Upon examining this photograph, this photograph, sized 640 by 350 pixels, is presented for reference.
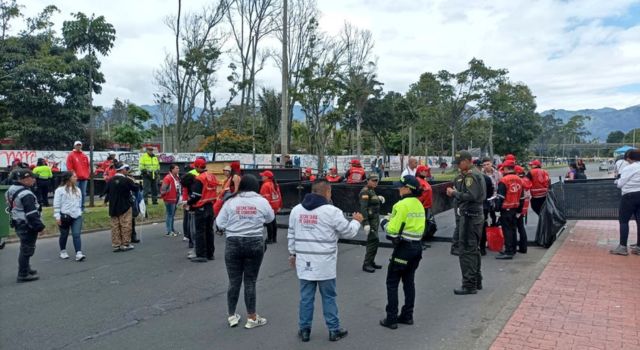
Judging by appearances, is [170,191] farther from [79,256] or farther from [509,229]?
[509,229]

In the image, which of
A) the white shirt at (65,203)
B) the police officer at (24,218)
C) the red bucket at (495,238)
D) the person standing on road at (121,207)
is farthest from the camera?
the person standing on road at (121,207)

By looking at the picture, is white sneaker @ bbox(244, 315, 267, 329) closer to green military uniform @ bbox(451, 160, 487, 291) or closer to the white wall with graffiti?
green military uniform @ bbox(451, 160, 487, 291)

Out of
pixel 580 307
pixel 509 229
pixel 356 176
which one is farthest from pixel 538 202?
pixel 356 176

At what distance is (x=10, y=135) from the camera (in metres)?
27.5

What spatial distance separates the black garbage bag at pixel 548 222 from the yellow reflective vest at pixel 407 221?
5248 mm

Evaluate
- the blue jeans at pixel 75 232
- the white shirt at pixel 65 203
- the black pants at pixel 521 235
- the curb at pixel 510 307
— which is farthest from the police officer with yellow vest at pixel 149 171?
the curb at pixel 510 307

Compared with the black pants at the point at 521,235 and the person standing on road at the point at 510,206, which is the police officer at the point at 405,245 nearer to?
the person standing on road at the point at 510,206

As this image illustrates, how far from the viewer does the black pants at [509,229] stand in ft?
27.5

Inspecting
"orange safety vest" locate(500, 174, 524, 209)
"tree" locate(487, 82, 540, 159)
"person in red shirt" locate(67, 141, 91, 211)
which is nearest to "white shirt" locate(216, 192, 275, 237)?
"orange safety vest" locate(500, 174, 524, 209)

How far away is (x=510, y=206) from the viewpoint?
830cm

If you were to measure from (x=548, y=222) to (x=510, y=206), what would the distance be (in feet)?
4.95

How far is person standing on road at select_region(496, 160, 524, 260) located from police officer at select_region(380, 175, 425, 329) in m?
3.83

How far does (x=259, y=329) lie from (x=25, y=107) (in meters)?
27.9

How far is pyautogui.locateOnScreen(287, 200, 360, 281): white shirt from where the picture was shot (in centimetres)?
457
